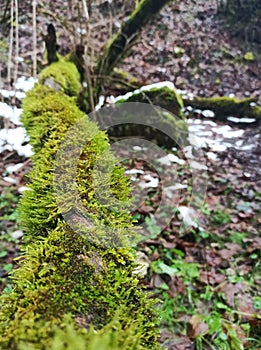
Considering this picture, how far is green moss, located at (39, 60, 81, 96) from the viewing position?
3.52m

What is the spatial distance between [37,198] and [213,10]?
8.46 metres

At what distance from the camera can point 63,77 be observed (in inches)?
145

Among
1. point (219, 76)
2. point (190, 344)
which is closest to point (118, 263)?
point (190, 344)

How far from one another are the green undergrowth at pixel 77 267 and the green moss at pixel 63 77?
185cm

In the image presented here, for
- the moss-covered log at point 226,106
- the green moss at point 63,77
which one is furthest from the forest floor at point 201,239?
the green moss at point 63,77

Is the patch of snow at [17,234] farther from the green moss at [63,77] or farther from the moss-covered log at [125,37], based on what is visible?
the moss-covered log at [125,37]

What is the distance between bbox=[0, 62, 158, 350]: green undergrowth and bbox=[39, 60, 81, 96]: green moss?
1.85 metres

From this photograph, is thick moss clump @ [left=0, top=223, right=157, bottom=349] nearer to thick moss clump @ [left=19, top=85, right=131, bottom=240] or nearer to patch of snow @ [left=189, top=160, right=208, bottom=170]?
thick moss clump @ [left=19, top=85, right=131, bottom=240]

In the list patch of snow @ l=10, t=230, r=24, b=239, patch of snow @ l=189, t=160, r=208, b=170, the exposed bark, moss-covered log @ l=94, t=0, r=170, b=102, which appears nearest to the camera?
patch of snow @ l=10, t=230, r=24, b=239

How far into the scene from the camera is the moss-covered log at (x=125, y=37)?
A: 14.3 ft

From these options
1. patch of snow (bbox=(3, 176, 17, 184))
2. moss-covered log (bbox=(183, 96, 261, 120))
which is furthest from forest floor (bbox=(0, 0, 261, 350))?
moss-covered log (bbox=(183, 96, 261, 120))

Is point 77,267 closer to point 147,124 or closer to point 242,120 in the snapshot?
point 147,124

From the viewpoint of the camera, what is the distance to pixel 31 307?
77 cm

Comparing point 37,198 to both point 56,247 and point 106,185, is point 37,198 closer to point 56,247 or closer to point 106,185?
point 106,185
